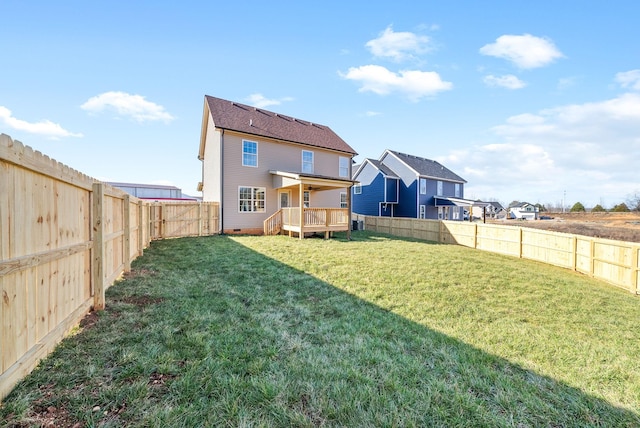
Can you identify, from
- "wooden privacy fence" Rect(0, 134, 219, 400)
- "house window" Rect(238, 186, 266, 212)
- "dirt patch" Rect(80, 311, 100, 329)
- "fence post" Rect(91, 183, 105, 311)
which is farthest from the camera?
"house window" Rect(238, 186, 266, 212)

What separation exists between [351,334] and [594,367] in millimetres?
2681

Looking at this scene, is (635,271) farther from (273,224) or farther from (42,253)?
(273,224)

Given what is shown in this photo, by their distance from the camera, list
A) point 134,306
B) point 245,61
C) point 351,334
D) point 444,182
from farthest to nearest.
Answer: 1. point 444,182
2. point 245,61
3. point 134,306
4. point 351,334

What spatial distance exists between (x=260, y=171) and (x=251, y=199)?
1704 millimetres

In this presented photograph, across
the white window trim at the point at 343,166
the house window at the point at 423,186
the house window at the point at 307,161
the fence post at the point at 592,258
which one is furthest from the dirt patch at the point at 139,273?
the house window at the point at 423,186

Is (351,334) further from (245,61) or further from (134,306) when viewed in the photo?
(245,61)

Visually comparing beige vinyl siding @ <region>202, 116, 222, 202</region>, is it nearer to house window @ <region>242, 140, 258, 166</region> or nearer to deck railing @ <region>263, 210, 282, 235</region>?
house window @ <region>242, 140, 258, 166</region>

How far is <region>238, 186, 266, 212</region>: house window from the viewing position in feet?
47.5

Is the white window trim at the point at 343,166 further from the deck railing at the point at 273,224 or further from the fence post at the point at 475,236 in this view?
the fence post at the point at 475,236

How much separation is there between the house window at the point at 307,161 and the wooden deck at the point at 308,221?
4046 millimetres

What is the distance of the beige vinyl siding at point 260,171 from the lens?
552 inches

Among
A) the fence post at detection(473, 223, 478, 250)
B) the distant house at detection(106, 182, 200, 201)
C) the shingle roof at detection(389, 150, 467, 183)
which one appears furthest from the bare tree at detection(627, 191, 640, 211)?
the distant house at detection(106, 182, 200, 201)

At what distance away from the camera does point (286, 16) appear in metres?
9.08

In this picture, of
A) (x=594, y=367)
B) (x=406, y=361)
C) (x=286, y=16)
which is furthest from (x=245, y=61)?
(x=594, y=367)
